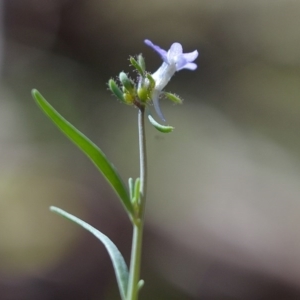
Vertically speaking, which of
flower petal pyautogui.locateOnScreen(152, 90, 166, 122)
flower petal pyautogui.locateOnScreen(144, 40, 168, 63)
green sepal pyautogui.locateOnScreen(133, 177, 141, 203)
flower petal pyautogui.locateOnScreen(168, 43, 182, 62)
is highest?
flower petal pyautogui.locateOnScreen(168, 43, 182, 62)

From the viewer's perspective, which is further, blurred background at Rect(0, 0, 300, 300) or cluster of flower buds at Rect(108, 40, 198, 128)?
blurred background at Rect(0, 0, 300, 300)

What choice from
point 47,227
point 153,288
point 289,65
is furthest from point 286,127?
point 47,227

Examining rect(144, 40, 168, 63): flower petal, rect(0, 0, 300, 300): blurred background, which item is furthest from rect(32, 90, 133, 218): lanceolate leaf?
rect(0, 0, 300, 300): blurred background

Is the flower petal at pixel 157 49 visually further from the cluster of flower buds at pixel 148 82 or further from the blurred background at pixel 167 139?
the blurred background at pixel 167 139

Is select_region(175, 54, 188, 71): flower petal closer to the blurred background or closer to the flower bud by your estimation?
the flower bud

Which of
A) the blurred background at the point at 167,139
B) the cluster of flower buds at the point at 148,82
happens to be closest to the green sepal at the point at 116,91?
the cluster of flower buds at the point at 148,82

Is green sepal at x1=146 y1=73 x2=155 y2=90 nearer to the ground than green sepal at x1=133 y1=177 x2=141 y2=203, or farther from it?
farther from it

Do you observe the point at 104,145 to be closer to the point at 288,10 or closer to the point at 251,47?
the point at 251,47
